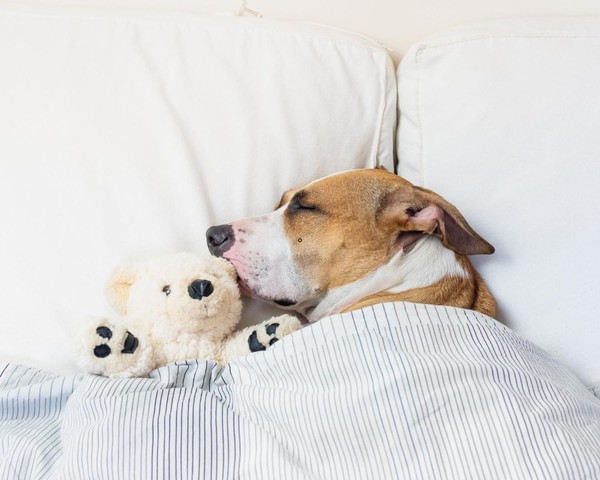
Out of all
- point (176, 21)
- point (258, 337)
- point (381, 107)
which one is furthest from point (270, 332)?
point (176, 21)

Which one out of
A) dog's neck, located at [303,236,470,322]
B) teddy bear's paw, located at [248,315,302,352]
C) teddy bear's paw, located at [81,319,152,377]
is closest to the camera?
teddy bear's paw, located at [81,319,152,377]

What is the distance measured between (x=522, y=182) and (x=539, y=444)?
661 millimetres

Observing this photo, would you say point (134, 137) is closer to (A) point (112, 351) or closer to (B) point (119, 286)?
(B) point (119, 286)

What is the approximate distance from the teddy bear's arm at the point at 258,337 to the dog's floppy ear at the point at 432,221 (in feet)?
1.02

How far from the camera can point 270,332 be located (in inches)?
51.3

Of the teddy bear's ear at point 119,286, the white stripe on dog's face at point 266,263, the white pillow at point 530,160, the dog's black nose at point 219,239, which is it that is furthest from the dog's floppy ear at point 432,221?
the teddy bear's ear at point 119,286

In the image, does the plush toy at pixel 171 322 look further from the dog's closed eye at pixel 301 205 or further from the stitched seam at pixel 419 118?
the stitched seam at pixel 419 118

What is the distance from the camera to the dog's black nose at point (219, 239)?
1.36 metres

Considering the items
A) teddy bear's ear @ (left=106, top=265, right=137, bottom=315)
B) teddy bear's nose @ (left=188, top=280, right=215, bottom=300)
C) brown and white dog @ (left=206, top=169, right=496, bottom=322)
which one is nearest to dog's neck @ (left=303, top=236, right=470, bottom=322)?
brown and white dog @ (left=206, top=169, right=496, bottom=322)

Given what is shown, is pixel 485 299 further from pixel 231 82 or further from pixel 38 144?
pixel 38 144

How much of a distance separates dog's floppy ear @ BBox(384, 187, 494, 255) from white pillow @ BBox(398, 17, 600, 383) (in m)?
0.13

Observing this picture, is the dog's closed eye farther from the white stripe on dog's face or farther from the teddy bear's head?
the teddy bear's head

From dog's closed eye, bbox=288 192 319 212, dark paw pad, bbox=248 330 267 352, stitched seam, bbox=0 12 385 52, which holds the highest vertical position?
stitched seam, bbox=0 12 385 52

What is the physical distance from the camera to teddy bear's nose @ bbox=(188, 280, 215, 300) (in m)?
1.22
